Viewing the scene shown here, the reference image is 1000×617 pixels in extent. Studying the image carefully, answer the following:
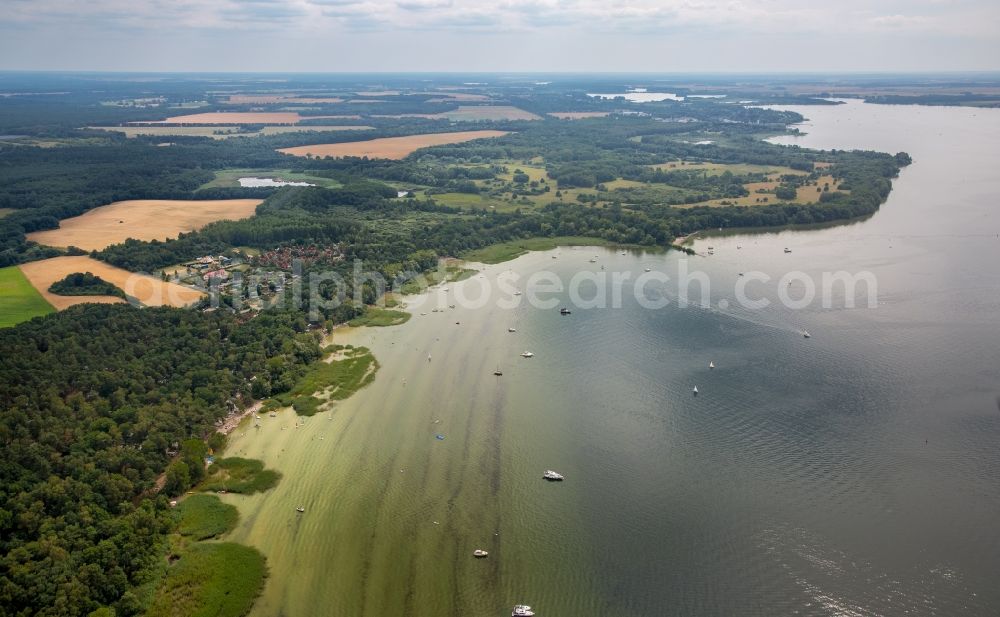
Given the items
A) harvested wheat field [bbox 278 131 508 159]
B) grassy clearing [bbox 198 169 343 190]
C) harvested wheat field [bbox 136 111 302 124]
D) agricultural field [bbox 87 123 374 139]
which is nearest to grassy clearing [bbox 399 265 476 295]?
grassy clearing [bbox 198 169 343 190]

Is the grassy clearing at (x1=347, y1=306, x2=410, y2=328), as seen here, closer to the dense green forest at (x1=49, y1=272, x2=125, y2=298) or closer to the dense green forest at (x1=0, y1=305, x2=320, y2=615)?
the dense green forest at (x1=0, y1=305, x2=320, y2=615)

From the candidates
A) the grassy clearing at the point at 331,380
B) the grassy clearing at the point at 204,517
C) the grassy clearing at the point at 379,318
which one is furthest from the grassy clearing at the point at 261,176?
the grassy clearing at the point at 204,517

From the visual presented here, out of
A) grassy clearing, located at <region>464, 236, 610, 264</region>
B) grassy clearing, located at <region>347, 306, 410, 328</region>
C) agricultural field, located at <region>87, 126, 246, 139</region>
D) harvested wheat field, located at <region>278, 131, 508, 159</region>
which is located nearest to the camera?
grassy clearing, located at <region>347, 306, 410, 328</region>

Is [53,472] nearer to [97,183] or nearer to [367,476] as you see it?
[367,476]

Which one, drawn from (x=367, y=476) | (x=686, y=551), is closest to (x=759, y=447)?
(x=686, y=551)

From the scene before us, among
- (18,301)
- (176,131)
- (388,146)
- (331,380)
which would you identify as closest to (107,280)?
(18,301)

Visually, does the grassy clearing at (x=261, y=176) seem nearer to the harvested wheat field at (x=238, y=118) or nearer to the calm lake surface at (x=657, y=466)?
the calm lake surface at (x=657, y=466)
